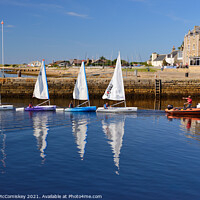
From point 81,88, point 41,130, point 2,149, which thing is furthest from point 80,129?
point 81,88

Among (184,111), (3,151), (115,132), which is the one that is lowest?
(3,151)

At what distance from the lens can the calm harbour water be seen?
49.3ft

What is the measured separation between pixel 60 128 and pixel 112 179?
14.4 metres

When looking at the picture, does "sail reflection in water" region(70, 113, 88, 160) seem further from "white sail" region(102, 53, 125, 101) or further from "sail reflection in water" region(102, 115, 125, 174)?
"white sail" region(102, 53, 125, 101)

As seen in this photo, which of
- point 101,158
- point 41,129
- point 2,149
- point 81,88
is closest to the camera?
point 101,158

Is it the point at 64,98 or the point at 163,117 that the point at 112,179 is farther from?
the point at 64,98

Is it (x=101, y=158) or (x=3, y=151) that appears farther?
(x=3, y=151)

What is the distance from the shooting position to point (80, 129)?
2920 cm

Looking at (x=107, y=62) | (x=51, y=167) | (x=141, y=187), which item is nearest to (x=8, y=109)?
(x=51, y=167)

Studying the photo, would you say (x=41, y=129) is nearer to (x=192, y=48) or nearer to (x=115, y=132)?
(x=115, y=132)

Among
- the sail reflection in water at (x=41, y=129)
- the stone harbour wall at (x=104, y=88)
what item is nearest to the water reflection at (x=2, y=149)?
the sail reflection in water at (x=41, y=129)

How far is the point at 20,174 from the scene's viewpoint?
16688 mm

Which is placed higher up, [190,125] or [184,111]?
[184,111]

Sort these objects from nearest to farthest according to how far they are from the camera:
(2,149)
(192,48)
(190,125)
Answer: (2,149)
(190,125)
(192,48)
